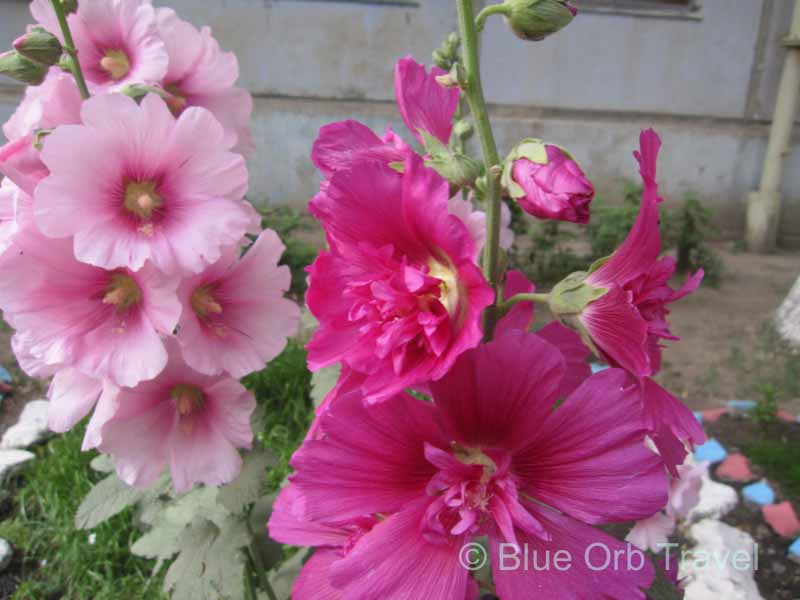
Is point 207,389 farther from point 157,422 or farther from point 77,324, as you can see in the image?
point 77,324

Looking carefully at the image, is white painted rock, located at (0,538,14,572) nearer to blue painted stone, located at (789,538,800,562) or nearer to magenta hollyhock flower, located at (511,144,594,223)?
magenta hollyhock flower, located at (511,144,594,223)

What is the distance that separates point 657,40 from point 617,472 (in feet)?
16.2

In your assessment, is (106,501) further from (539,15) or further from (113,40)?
(539,15)

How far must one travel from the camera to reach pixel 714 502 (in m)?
2.26

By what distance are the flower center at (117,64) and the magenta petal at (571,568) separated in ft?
2.87

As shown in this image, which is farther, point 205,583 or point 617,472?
point 205,583

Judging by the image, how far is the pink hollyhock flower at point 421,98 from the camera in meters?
0.69

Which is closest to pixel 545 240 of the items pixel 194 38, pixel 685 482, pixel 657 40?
pixel 657 40

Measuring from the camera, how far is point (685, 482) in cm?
163

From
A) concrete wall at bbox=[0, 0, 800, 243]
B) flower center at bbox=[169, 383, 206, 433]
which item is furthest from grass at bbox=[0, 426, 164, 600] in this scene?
concrete wall at bbox=[0, 0, 800, 243]

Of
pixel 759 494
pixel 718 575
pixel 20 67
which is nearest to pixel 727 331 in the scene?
pixel 759 494

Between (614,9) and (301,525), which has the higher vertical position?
(301,525)

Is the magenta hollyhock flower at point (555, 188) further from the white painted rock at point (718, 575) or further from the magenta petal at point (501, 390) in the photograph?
the white painted rock at point (718, 575)

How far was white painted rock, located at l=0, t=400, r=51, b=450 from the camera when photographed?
2.62 metres
